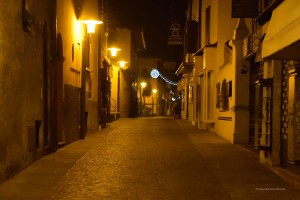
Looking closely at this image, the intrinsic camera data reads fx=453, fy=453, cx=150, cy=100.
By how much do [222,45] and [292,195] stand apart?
13.1 m

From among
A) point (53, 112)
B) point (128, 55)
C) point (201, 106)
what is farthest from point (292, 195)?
point (128, 55)

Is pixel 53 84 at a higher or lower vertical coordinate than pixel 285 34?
lower

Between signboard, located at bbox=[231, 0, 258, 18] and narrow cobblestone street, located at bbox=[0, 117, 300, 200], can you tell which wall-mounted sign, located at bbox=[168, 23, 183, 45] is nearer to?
signboard, located at bbox=[231, 0, 258, 18]

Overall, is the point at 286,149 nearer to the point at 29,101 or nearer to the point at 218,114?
the point at 29,101

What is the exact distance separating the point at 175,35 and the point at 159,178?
25.8m

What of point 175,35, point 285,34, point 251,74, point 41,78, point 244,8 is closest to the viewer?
point 285,34

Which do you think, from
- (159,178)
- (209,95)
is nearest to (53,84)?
(159,178)

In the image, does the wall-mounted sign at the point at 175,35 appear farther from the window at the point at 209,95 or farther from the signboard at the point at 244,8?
the signboard at the point at 244,8

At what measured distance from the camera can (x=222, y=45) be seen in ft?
66.8

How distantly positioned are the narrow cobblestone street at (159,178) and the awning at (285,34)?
8.43 ft

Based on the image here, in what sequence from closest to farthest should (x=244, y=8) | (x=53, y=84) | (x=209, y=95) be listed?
(x=53, y=84) < (x=244, y=8) < (x=209, y=95)

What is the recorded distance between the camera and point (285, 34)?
802 cm

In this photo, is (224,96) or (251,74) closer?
(251,74)

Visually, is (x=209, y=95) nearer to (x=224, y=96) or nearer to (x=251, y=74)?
(x=224, y=96)
